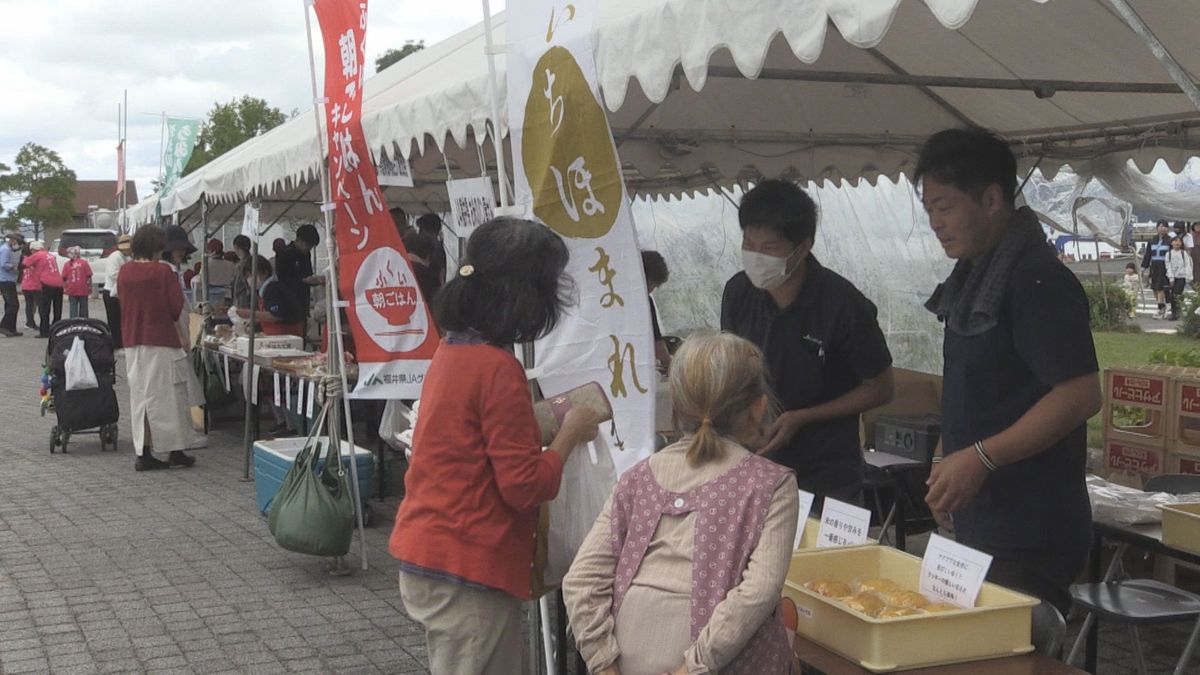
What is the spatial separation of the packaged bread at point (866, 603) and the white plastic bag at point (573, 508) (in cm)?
82

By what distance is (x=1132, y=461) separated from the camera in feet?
19.6

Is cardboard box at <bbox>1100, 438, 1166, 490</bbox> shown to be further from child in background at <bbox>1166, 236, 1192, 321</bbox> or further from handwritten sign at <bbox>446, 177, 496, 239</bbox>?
child in background at <bbox>1166, 236, 1192, 321</bbox>

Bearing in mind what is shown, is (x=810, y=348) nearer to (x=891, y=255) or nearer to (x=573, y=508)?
(x=573, y=508)

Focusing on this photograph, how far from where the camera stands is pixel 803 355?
3.59 metres

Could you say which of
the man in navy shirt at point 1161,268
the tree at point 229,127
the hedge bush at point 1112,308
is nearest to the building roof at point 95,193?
the tree at point 229,127

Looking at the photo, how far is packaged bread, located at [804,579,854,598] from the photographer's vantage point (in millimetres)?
2625

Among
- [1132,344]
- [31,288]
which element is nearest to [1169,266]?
[1132,344]

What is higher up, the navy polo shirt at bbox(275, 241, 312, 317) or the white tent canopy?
the white tent canopy

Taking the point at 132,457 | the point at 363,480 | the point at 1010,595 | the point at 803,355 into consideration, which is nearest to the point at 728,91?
the point at 363,480

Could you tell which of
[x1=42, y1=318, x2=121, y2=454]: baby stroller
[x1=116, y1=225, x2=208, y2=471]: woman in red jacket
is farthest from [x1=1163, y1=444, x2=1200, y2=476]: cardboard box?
[x1=42, y1=318, x2=121, y2=454]: baby stroller

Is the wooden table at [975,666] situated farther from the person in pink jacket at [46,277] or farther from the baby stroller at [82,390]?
the person in pink jacket at [46,277]

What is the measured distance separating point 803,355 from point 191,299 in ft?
54.0

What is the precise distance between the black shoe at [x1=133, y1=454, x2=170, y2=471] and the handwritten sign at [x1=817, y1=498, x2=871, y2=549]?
806 cm

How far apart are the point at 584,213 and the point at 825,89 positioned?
403 cm
